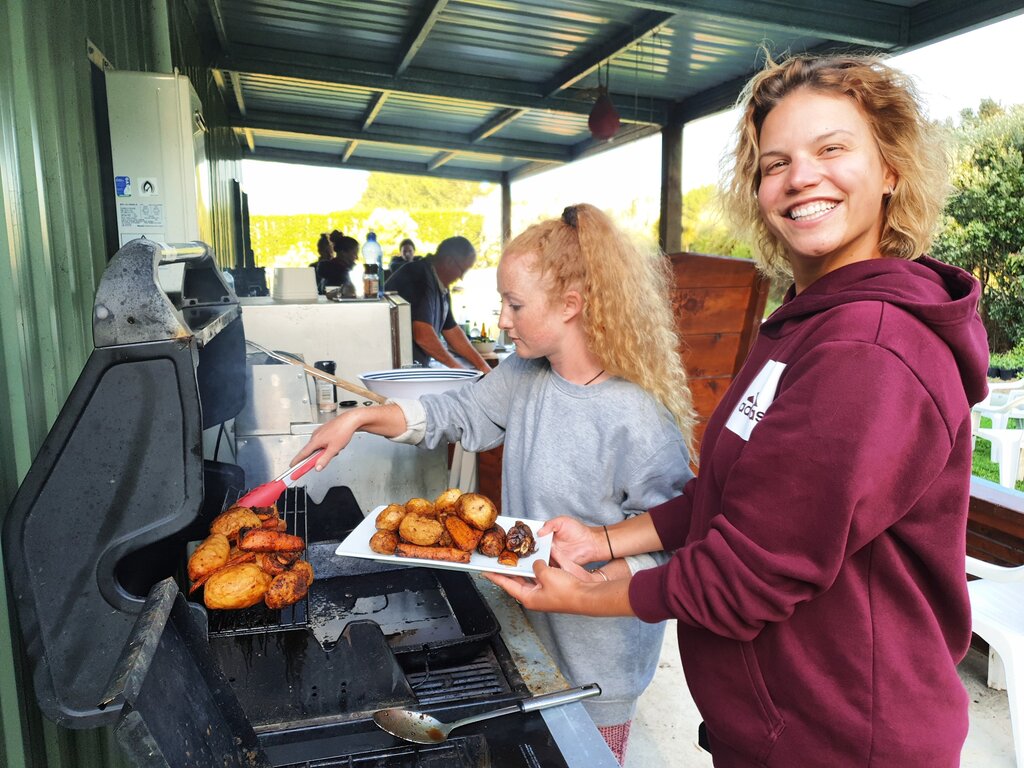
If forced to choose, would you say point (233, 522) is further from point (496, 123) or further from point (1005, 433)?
point (496, 123)

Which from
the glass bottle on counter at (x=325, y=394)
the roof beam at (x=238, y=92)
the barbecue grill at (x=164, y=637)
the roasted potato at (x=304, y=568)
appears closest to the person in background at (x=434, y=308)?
the glass bottle on counter at (x=325, y=394)

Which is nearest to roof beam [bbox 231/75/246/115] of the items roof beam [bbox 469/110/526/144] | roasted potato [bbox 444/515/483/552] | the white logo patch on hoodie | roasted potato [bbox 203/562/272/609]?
roof beam [bbox 469/110/526/144]

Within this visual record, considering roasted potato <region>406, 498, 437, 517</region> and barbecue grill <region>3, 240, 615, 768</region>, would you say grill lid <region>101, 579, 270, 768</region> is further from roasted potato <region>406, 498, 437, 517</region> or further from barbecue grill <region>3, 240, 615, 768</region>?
roasted potato <region>406, 498, 437, 517</region>

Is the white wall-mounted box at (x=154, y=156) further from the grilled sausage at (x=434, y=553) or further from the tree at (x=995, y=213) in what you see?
the tree at (x=995, y=213)

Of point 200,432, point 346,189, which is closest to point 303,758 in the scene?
point 200,432

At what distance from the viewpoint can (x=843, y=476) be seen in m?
0.94

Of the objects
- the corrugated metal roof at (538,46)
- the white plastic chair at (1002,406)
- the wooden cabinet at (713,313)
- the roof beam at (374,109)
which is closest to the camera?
the wooden cabinet at (713,313)

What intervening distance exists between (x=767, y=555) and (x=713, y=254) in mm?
2876

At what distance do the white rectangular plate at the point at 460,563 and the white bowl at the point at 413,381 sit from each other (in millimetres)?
966

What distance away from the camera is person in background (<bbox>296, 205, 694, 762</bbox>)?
1.80 metres

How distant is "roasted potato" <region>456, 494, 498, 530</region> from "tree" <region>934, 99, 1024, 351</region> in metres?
3.12

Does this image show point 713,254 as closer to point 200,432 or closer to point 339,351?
point 339,351

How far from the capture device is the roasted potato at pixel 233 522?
154 centimetres

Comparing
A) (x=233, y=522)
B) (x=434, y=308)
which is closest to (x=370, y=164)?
(x=434, y=308)
